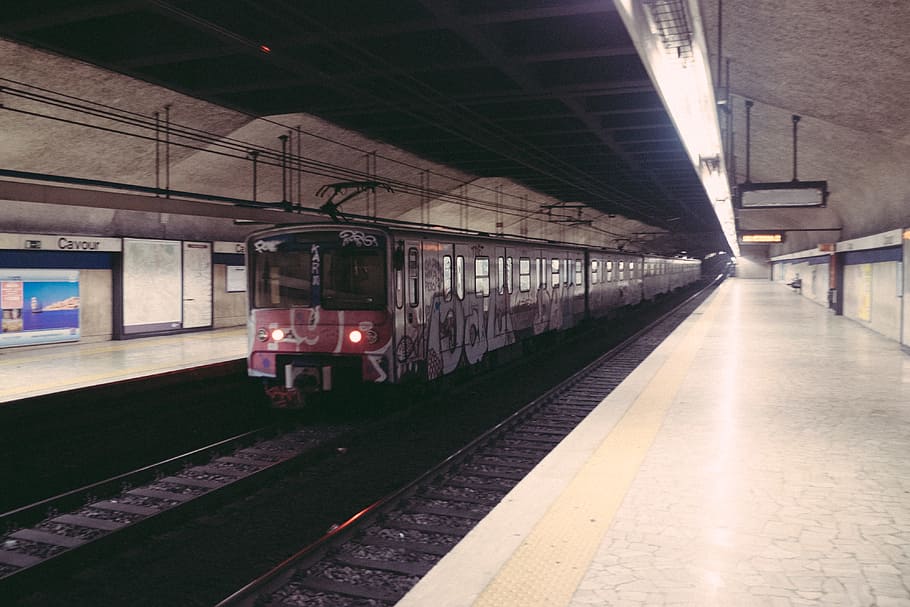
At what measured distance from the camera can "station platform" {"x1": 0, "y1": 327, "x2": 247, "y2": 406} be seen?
11.5 metres

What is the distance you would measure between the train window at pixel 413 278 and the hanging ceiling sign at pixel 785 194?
259 inches

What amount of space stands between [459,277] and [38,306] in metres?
10.0

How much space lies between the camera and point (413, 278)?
30.3 feet

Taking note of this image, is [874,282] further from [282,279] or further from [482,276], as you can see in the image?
[282,279]

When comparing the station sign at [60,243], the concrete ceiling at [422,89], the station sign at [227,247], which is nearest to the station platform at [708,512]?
the concrete ceiling at [422,89]

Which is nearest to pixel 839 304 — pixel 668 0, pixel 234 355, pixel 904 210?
pixel 904 210

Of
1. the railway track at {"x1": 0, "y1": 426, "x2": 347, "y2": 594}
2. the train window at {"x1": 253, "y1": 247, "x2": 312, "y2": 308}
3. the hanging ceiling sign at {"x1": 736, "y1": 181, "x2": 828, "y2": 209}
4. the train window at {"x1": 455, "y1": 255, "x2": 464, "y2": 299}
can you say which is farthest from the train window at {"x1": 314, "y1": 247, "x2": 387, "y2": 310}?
the hanging ceiling sign at {"x1": 736, "y1": 181, "x2": 828, "y2": 209}

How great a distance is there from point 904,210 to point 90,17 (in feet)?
48.2

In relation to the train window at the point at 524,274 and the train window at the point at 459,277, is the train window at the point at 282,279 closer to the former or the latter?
the train window at the point at 459,277

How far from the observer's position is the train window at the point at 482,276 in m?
11.5

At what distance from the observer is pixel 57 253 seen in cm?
1559

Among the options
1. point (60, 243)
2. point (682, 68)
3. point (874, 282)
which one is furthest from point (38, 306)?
point (874, 282)

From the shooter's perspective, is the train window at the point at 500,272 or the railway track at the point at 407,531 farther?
the train window at the point at 500,272

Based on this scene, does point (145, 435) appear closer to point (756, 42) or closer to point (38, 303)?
point (38, 303)
